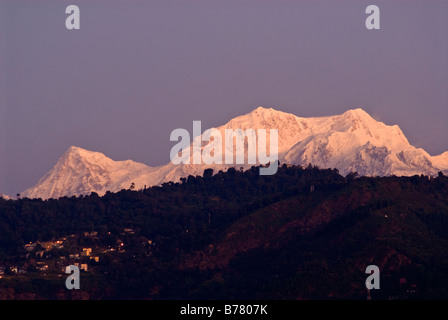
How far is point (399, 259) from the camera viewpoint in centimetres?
19288

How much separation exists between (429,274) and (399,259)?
5.82 metres

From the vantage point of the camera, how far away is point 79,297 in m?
200

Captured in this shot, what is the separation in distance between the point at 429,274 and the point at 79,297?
138 ft
